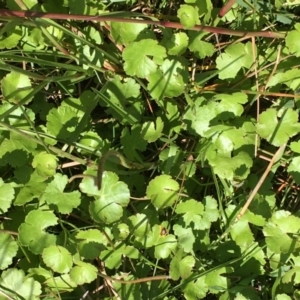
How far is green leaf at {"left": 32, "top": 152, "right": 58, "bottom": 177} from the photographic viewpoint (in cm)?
161

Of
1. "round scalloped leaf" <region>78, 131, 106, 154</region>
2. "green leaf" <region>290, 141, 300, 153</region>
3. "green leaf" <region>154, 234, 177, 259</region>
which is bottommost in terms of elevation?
"green leaf" <region>154, 234, 177, 259</region>

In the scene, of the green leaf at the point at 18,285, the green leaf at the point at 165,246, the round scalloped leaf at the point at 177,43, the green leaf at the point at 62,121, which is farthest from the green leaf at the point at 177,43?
the green leaf at the point at 18,285

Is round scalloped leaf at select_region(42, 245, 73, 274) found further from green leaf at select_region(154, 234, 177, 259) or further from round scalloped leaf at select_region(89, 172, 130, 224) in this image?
green leaf at select_region(154, 234, 177, 259)

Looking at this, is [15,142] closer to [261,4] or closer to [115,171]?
[115,171]

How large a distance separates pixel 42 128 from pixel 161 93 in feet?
1.36

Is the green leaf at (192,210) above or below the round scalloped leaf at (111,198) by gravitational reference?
below

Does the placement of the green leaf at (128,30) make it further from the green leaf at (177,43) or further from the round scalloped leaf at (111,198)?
the round scalloped leaf at (111,198)

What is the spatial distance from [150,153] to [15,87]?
51cm

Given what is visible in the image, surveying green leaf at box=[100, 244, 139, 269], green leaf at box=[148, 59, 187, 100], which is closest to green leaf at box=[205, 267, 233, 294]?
green leaf at box=[100, 244, 139, 269]

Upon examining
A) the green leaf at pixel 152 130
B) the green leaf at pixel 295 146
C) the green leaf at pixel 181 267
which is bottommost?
the green leaf at pixel 181 267

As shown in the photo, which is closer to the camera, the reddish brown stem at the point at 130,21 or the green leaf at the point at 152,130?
the reddish brown stem at the point at 130,21

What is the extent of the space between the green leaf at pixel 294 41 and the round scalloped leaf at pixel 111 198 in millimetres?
708

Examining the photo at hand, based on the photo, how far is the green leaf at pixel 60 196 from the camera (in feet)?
5.40

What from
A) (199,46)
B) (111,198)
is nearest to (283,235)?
(111,198)
